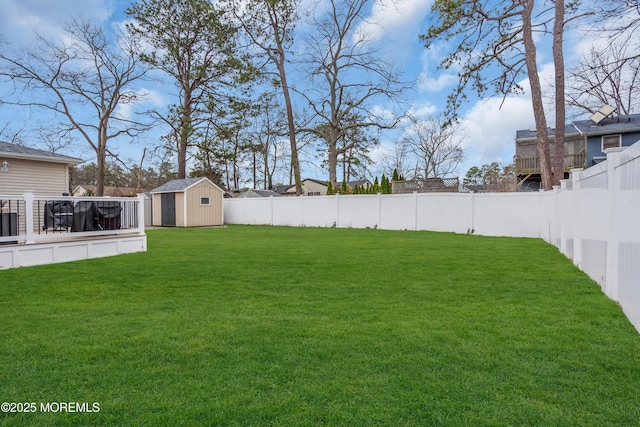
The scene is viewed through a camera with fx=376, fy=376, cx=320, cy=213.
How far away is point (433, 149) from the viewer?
3259 centimetres

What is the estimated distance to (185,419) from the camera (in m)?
1.68

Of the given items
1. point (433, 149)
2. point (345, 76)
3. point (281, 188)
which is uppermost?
point (345, 76)

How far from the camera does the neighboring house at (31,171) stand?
1033 cm

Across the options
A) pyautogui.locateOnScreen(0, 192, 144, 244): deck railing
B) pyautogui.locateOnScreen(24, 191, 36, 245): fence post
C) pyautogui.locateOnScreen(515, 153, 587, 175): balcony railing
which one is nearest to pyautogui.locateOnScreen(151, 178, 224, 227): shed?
pyautogui.locateOnScreen(0, 192, 144, 244): deck railing

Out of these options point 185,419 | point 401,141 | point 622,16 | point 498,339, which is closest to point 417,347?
point 498,339

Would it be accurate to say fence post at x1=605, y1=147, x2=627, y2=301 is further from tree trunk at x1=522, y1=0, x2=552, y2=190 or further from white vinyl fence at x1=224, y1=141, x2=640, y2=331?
tree trunk at x1=522, y1=0, x2=552, y2=190

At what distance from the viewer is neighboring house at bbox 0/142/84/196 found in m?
10.3

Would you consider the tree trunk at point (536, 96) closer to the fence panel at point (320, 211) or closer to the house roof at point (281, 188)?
the fence panel at point (320, 211)

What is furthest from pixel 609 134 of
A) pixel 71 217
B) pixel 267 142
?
pixel 71 217

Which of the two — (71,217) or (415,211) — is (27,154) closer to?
(71,217)

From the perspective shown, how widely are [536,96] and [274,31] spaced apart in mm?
12634

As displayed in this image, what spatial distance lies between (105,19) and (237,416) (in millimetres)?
22097

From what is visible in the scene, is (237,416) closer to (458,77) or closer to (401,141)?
(458,77)

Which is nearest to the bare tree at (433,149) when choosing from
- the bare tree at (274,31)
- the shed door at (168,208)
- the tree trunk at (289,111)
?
the tree trunk at (289,111)
